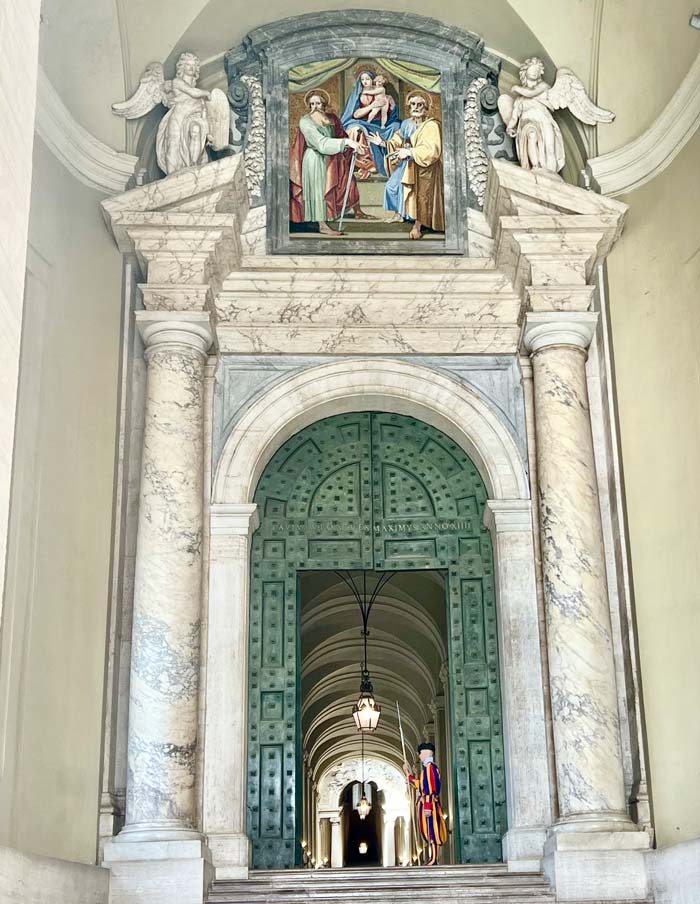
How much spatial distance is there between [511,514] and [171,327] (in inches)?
128

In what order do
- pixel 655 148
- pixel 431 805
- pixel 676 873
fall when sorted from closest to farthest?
pixel 676 873
pixel 431 805
pixel 655 148

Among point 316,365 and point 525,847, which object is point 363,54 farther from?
point 525,847

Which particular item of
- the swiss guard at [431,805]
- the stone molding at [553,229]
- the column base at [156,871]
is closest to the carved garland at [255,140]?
the stone molding at [553,229]

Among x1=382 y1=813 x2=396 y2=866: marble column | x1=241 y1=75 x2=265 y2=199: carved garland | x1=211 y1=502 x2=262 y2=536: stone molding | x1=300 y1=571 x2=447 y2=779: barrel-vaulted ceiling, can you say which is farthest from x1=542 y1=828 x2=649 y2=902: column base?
x1=382 y1=813 x2=396 y2=866: marble column

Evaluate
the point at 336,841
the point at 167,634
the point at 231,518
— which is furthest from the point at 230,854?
the point at 336,841

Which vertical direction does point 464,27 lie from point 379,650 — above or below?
above

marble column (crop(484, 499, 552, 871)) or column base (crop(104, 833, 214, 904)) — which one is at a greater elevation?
marble column (crop(484, 499, 552, 871))

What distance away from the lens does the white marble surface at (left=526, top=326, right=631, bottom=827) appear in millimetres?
9844

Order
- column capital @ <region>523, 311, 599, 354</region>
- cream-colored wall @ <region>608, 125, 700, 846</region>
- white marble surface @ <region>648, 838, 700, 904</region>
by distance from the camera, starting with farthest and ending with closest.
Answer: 1. column capital @ <region>523, 311, 599, 354</region>
2. cream-colored wall @ <region>608, 125, 700, 846</region>
3. white marble surface @ <region>648, 838, 700, 904</region>

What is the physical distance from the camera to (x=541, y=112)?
1198 cm

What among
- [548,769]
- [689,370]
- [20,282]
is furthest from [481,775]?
[20,282]

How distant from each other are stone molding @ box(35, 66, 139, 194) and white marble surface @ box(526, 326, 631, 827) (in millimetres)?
3947

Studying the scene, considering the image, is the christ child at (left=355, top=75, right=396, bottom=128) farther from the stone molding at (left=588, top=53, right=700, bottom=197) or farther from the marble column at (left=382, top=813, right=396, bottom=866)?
the marble column at (left=382, top=813, right=396, bottom=866)

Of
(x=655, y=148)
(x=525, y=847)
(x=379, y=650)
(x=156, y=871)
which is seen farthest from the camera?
(x=379, y=650)
